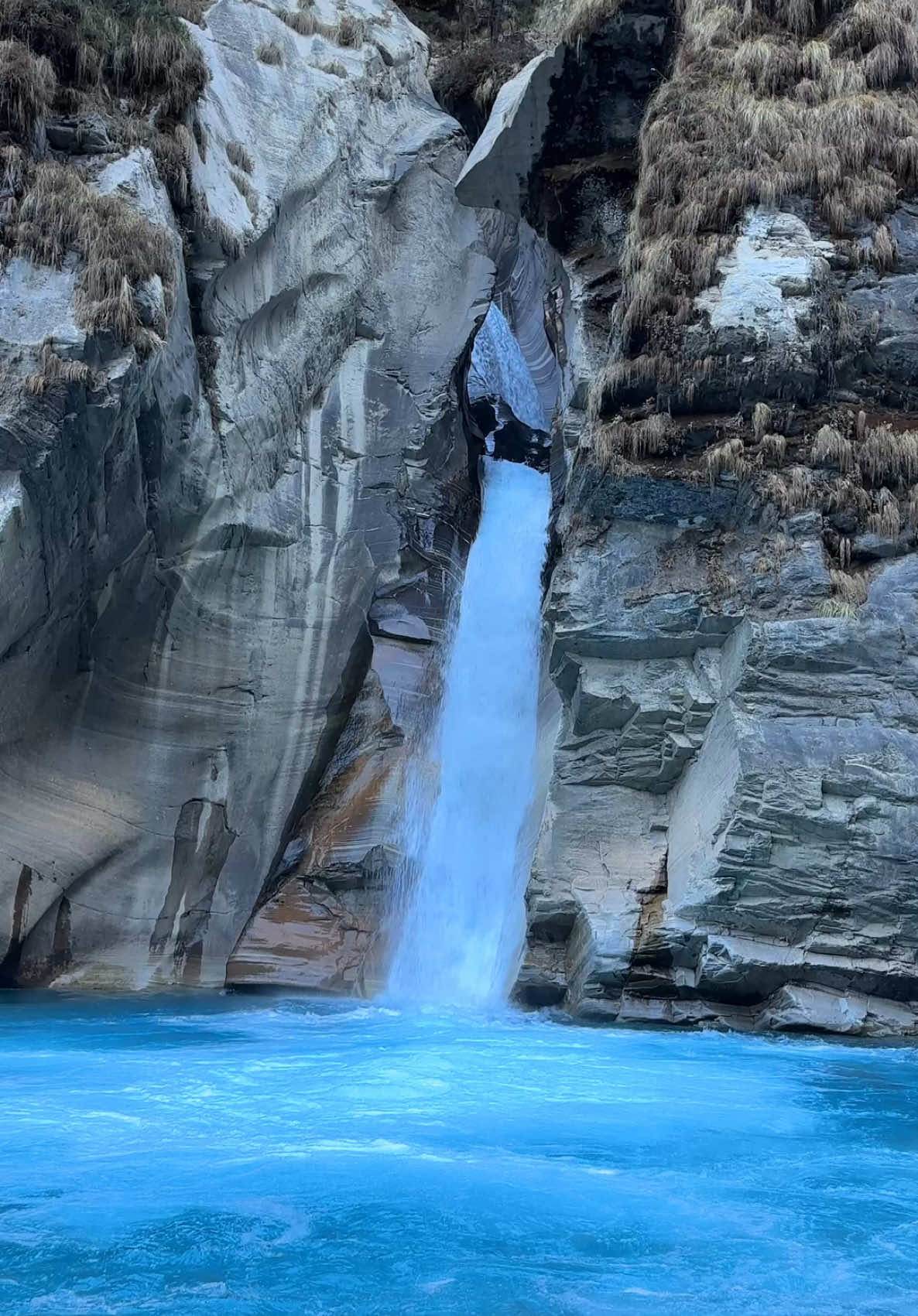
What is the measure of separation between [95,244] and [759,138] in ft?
27.2

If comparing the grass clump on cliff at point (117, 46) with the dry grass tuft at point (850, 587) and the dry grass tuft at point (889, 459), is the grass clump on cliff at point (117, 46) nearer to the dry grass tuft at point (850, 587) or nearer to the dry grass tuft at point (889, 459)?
the dry grass tuft at point (889, 459)

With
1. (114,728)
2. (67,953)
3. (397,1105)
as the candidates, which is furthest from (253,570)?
(397,1105)

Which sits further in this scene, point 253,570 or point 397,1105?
point 253,570

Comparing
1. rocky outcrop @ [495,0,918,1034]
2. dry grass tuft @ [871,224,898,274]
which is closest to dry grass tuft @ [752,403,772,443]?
rocky outcrop @ [495,0,918,1034]

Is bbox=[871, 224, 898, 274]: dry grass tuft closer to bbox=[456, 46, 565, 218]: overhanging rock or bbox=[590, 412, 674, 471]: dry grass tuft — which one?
bbox=[590, 412, 674, 471]: dry grass tuft

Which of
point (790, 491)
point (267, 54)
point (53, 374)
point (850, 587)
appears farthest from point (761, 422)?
point (267, 54)

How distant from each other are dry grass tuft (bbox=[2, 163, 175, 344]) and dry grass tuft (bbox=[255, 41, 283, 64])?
610 centimetres

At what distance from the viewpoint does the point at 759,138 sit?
47.5ft

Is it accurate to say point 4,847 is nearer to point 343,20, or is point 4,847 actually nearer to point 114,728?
point 114,728

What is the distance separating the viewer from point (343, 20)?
20.0 metres

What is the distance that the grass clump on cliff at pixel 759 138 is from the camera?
13.7 meters

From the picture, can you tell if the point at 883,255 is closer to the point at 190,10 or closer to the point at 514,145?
the point at 514,145

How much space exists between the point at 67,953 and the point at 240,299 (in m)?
9.11

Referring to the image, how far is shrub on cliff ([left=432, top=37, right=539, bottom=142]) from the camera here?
2105 centimetres
